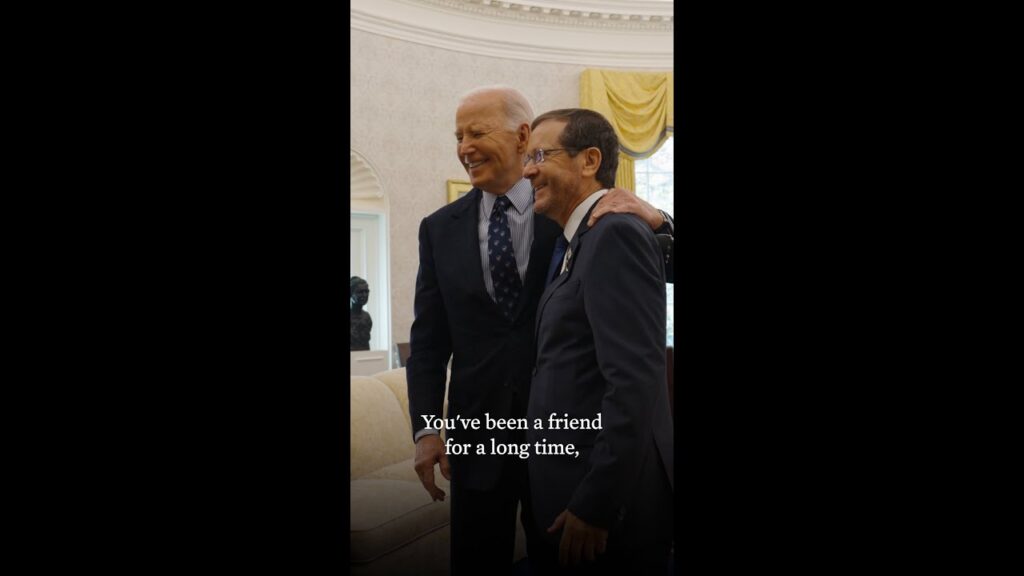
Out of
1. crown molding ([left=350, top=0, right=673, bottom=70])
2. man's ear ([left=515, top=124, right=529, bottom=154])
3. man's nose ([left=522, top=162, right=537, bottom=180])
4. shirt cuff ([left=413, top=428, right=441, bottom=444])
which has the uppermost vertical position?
crown molding ([left=350, top=0, right=673, bottom=70])

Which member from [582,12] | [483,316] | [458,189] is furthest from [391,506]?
[582,12]

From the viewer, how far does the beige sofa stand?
1743 mm

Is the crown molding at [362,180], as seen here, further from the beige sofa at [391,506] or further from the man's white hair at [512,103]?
the beige sofa at [391,506]

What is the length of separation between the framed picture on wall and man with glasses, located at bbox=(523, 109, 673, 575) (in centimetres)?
14

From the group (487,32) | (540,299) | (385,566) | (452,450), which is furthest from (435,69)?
(385,566)

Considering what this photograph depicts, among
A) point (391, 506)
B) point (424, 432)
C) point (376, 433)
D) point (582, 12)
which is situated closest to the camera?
point (424, 432)

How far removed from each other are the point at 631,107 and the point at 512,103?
10.3 inches

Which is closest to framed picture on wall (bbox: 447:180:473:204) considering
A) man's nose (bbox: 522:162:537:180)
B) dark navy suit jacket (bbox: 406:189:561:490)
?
dark navy suit jacket (bbox: 406:189:561:490)

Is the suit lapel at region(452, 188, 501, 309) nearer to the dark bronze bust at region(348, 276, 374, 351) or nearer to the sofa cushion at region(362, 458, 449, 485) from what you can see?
the dark bronze bust at region(348, 276, 374, 351)

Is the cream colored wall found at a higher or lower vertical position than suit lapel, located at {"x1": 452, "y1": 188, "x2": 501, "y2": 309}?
higher

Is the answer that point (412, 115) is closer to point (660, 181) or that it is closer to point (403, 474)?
point (660, 181)

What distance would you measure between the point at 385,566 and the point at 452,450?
391 mm

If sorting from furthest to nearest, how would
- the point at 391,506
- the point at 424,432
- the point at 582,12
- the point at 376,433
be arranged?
1. the point at 376,433
2. the point at 582,12
3. the point at 391,506
4. the point at 424,432

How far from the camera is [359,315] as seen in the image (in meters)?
1.72
